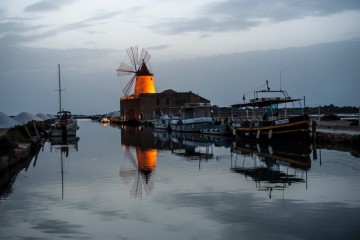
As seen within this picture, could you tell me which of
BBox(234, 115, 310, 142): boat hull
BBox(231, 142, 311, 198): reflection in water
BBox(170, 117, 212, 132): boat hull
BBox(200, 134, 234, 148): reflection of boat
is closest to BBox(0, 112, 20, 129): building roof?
BBox(200, 134, 234, 148): reflection of boat

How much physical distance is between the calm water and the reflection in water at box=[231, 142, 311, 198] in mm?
35

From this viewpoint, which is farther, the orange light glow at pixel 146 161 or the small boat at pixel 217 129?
the small boat at pixel 217 129

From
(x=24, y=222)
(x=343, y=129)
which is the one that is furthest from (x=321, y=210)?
(x=343, y=129)

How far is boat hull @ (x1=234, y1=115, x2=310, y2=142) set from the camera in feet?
89.2

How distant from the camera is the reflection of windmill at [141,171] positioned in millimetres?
12761

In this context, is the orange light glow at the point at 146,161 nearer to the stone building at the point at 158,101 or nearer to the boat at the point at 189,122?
the boat at the point at 189,122

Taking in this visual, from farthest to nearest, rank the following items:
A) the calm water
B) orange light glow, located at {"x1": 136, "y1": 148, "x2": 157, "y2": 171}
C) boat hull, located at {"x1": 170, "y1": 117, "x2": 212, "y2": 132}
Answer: boat hull, located at {"x1": 170, "y1": 117, "x2": 212, "y2": 132} → orange light glow, located at {"x1": 136, "y1": 148, "x2": 157, "y2": 171} → the calm water

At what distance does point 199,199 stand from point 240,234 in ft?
10.5

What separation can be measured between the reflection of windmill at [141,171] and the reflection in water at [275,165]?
→ 2.99 metres

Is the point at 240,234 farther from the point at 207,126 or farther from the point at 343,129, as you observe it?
the point at 207,126

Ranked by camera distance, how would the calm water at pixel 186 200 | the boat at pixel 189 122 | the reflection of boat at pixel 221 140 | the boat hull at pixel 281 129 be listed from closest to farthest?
1. the calm water at pixel 186 200
2. the boat hull at pixel 281 129
3. the reflection of boat at pixel 221 140
4. the boat at pixel 189 122

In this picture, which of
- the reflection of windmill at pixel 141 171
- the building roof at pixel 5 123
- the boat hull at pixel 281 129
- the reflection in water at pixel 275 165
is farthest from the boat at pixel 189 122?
the reflection of windmill at pixel 141 171

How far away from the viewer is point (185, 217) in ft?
30.8

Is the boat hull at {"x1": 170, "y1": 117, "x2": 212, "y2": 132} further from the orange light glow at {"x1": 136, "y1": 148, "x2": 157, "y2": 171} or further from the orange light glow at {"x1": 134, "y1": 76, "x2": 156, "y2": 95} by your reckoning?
the orange light glow at {"x1": 134, "y1": 76, "x2": 156, "y2": 95}
